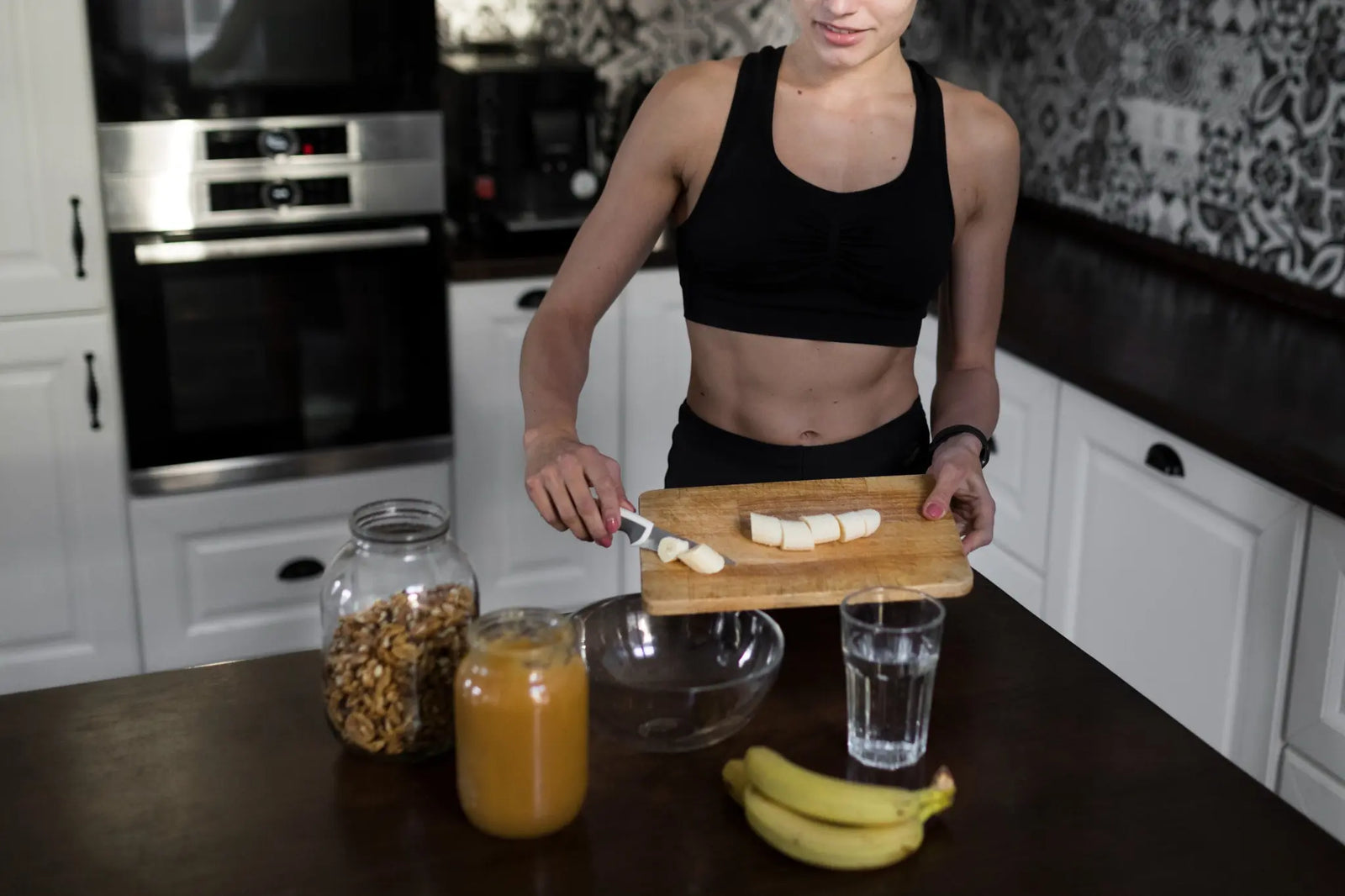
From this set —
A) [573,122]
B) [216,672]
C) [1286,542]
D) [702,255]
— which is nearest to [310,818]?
[216,672]

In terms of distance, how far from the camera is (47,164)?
2527mm

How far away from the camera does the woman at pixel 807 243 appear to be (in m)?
1.65

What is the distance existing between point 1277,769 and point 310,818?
4.93ft

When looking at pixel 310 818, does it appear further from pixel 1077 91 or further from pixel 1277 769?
pixel 1077 91

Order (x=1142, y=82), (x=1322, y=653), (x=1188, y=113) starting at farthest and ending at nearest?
(x=1142, y=82), (x=1188, y=113), (x=1322, y=653)

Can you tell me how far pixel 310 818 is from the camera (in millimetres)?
1097

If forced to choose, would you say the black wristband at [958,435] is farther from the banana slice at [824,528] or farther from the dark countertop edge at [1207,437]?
the dark countertop edge at [1207,437]

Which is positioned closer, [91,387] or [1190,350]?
[1190,350]

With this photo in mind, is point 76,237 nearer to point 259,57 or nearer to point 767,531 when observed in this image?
point 259,57

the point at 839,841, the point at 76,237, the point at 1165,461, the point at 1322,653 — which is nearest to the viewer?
the point at 839,841

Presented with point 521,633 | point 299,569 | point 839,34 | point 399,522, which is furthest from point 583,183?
point 521,633

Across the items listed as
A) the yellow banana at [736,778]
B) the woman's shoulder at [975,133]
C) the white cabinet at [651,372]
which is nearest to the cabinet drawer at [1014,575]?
the white cabinet at [651,372]

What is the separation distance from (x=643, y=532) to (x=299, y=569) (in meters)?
1.73

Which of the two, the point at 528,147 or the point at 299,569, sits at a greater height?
the point at 528,147
